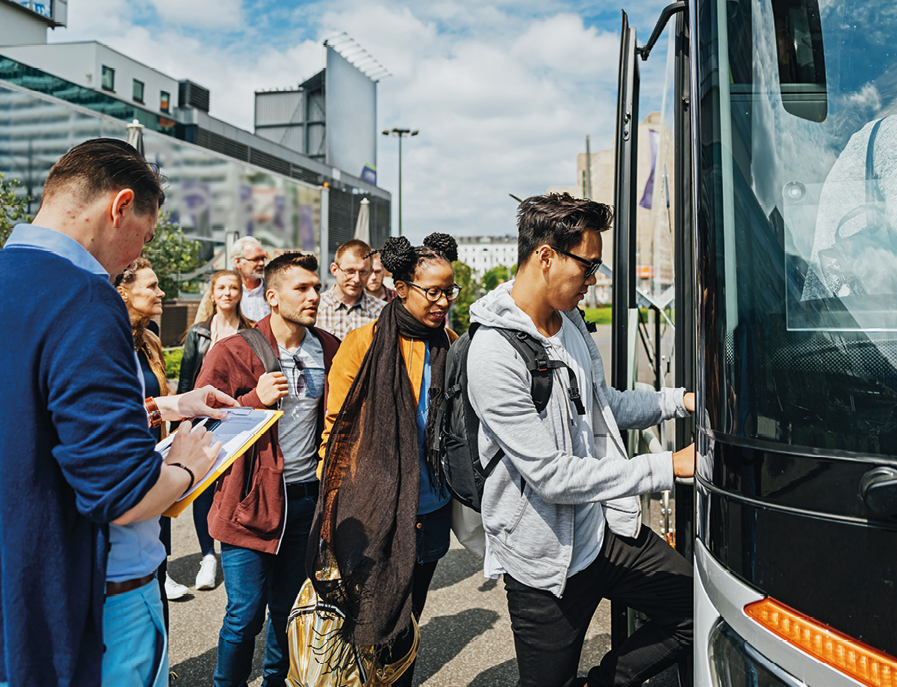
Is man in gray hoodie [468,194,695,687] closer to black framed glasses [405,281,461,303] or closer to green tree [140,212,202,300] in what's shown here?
black framed glasses [405,281,461,303]

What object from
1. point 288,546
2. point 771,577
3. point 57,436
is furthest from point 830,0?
point 288,546

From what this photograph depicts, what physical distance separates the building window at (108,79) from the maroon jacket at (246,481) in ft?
139

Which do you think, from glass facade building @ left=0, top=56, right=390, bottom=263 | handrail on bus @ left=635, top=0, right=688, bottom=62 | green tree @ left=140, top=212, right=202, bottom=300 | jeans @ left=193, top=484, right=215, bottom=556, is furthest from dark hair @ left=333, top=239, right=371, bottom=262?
green tree @ left=140, top=212, right=202, bottom=300

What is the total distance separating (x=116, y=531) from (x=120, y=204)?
0.69 m

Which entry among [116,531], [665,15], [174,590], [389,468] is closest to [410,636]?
[389,468]

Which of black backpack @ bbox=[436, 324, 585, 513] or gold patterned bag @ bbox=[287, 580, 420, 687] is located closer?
black backpack @ bbox=[436, 324, 585, 513]

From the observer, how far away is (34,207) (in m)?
25.1

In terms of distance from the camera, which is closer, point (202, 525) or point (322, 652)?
point (322, 652)

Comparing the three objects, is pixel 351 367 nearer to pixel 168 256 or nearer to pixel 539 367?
pixel 539 367

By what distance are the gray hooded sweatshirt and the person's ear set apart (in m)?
1.03

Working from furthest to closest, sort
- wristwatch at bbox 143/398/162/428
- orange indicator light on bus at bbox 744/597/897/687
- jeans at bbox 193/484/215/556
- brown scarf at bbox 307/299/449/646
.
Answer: jeans at bbox 193/484/215/556 < brown scarf at bbox 307/299/449/646 < wristwatch at bbox 143/398/162/428 < orange indicator light on bus at bbox 744/597/897/687

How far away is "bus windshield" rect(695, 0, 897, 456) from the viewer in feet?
4.36

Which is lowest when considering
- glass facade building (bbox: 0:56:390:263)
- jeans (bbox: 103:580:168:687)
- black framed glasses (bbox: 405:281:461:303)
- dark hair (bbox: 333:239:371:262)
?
jeans (bbox: 103:580:168:687)

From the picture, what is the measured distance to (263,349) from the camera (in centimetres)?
293
